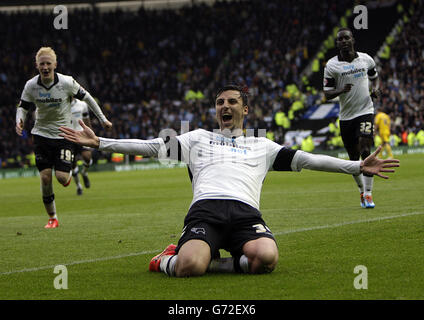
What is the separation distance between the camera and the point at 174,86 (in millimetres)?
43750

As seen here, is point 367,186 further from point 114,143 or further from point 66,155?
point 114,143

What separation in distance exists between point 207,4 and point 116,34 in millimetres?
6028

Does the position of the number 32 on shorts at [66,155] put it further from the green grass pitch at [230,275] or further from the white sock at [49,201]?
the green grass pitch at [230,275]

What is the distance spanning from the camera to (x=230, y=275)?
20.0 ft

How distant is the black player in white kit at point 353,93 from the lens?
39.3ft

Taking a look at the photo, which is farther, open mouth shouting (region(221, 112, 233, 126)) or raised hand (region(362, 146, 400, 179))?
open mouth shouting (region(221, 112, 233, 126))

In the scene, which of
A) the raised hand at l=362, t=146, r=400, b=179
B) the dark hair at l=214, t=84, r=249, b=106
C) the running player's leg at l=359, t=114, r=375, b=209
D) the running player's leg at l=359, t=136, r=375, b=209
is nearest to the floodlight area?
the running player's leg at l=359, t=114, r=375, b=209

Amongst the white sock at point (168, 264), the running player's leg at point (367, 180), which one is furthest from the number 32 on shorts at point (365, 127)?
the white sock at point (168, 264)

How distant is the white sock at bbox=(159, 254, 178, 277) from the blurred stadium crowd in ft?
102

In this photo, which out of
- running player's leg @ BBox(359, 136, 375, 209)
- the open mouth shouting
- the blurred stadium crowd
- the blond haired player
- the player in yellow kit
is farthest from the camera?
the blurred stadium crowd

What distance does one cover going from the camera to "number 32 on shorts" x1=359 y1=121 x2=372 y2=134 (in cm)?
1202

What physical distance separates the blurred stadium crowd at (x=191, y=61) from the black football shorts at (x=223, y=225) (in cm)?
3129

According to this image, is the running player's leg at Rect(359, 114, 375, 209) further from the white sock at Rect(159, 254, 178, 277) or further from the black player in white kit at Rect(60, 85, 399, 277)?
the white sock at Rect(159, 254, 178, 277)

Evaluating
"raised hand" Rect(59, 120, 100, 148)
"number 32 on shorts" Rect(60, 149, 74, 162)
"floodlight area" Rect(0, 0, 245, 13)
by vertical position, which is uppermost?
"floodlight area" Rect(0, 0, 245, 13)
